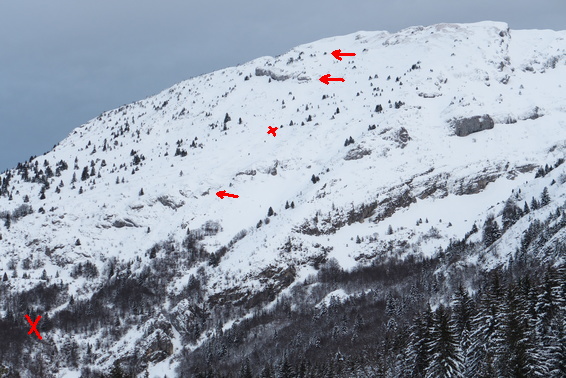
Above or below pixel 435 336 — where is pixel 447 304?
below

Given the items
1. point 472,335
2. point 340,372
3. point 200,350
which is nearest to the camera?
point 472,335

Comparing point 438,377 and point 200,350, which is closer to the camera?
point 438,377

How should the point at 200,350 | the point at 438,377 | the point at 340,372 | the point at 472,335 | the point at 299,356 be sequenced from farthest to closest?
the point at 200,350
the point at 299,356
the point at 340,372
the point at 472,335
the point at 438,377

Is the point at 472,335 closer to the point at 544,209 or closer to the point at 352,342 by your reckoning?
the point at 352,342

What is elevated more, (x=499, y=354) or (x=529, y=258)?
(x=499, y=354)

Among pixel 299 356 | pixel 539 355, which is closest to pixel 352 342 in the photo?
pixel 299 356

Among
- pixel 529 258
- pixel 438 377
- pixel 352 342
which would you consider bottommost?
pixel 352 342

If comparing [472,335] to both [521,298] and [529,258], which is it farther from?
[529,258]

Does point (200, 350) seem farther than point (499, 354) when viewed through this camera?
Yes

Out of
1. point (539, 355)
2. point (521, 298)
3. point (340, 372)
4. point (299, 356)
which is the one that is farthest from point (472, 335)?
point (299, 356)
